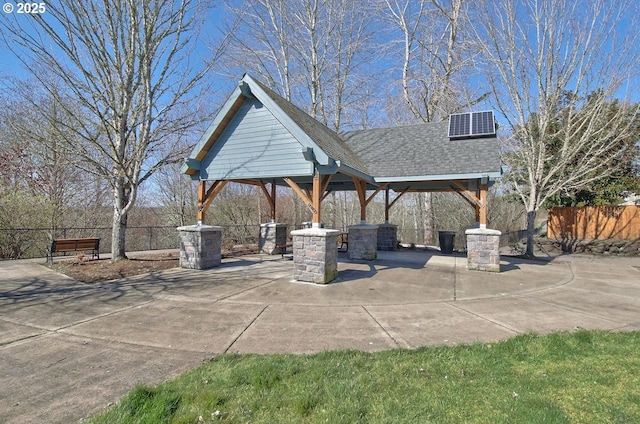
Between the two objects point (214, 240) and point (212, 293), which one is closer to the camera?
point (212, 293)

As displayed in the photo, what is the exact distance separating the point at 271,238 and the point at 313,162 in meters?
6.58

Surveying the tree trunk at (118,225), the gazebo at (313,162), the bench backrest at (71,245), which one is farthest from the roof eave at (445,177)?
the bench backrest at (71,245)

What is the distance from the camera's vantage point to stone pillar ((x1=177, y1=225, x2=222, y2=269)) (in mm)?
9438

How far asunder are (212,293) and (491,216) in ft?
85.7

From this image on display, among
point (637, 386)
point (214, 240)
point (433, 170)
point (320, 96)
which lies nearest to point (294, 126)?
point (214, 240)

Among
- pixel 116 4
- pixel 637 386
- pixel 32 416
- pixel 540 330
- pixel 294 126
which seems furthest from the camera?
pixel 116 4

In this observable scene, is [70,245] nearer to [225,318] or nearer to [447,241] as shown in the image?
[225,318]

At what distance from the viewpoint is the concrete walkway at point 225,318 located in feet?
10.6

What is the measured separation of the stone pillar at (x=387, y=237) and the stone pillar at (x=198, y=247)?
8502 millimetres

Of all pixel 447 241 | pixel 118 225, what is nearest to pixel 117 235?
pixel 118 225

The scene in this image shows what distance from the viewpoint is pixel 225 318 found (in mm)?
5078

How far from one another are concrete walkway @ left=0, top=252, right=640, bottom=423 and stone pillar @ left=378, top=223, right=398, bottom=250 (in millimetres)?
Result: 6079

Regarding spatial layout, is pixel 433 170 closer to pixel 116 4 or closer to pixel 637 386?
pixel 637 386

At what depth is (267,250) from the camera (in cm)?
1384
